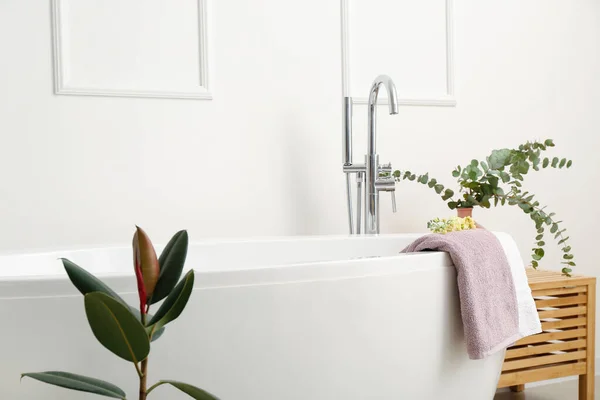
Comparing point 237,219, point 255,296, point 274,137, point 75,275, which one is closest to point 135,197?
point 237,219

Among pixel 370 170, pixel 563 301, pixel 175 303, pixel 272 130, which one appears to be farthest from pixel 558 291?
pixel 175 303

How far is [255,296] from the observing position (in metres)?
1.59

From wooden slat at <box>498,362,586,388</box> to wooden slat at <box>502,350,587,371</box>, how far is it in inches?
0.8

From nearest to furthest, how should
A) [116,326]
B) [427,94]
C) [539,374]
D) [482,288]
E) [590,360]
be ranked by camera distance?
1. [116,326]
2. [482,288]
3. [539,374]
4. [590,360]
5. [427,94]

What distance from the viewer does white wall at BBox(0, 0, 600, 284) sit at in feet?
8.23

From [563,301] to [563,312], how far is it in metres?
0.04

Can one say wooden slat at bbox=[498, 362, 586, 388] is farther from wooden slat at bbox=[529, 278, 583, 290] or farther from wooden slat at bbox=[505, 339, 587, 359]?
wooden slat at bbox=[529, 278, 583, 290]

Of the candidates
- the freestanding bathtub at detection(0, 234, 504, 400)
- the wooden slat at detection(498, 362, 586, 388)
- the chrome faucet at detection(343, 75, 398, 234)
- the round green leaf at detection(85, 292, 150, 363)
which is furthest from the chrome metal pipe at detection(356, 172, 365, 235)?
the round green leaf at detection(85, 292, 150, 363)

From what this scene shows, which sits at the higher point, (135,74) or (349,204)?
(135,74)

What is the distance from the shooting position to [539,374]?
259 centimetres

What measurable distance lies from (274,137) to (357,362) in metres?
1.30

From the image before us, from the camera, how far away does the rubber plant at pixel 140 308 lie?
1091 millimetres

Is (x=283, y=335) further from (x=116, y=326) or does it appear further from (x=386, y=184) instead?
(x=386, y=184)

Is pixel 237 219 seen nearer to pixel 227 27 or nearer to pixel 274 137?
pixel 274 137
